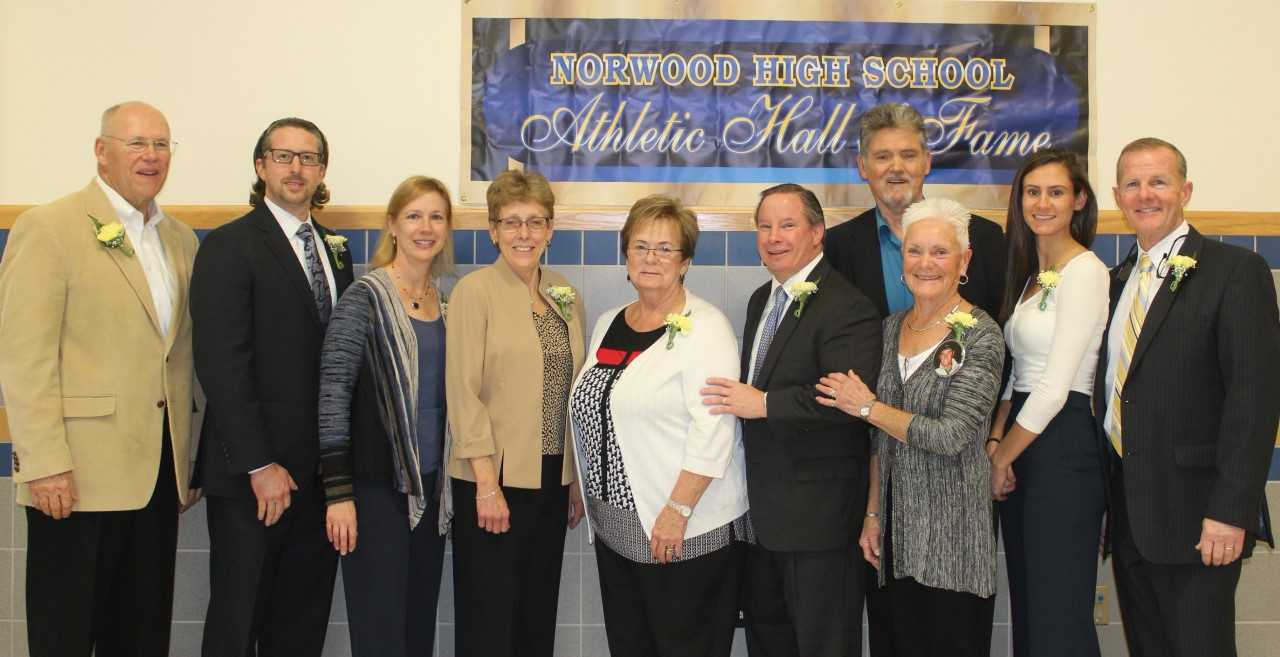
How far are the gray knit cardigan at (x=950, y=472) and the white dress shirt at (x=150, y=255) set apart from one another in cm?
231

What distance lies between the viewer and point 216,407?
2689 mm

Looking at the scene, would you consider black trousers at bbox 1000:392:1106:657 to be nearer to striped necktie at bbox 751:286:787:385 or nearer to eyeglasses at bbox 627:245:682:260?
striped necktie at bbox 751:286:787:385

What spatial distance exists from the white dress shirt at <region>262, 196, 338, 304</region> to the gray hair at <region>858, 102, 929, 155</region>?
1.97 m

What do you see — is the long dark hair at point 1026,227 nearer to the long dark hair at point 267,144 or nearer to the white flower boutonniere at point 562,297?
the white flower boutonniere at point 562,297

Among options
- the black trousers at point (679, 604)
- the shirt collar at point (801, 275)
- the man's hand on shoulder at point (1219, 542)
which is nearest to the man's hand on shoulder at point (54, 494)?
the black trousers at point (679, 604)

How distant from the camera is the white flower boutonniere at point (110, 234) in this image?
275 centimetres

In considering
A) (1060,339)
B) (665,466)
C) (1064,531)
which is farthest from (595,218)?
(1064,531)

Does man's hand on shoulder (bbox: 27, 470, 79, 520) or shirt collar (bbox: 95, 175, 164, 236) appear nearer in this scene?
man's hand on shoulder (bbox: 27, 470, 79, 520)

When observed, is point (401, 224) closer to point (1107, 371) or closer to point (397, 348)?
point (397, 348)

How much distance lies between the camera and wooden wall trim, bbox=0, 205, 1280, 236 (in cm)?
366

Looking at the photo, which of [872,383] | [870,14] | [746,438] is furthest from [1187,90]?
[746,438]

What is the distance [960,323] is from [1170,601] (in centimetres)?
101

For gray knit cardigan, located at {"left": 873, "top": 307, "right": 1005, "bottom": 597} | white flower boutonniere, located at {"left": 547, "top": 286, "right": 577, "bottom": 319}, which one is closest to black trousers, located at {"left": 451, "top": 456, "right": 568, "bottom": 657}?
white flower boutonniere, located at {"left": 547, "top": 286, "right": 577, "bottom": 319}

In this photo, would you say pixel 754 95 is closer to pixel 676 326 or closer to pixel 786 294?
pixel 786 294
